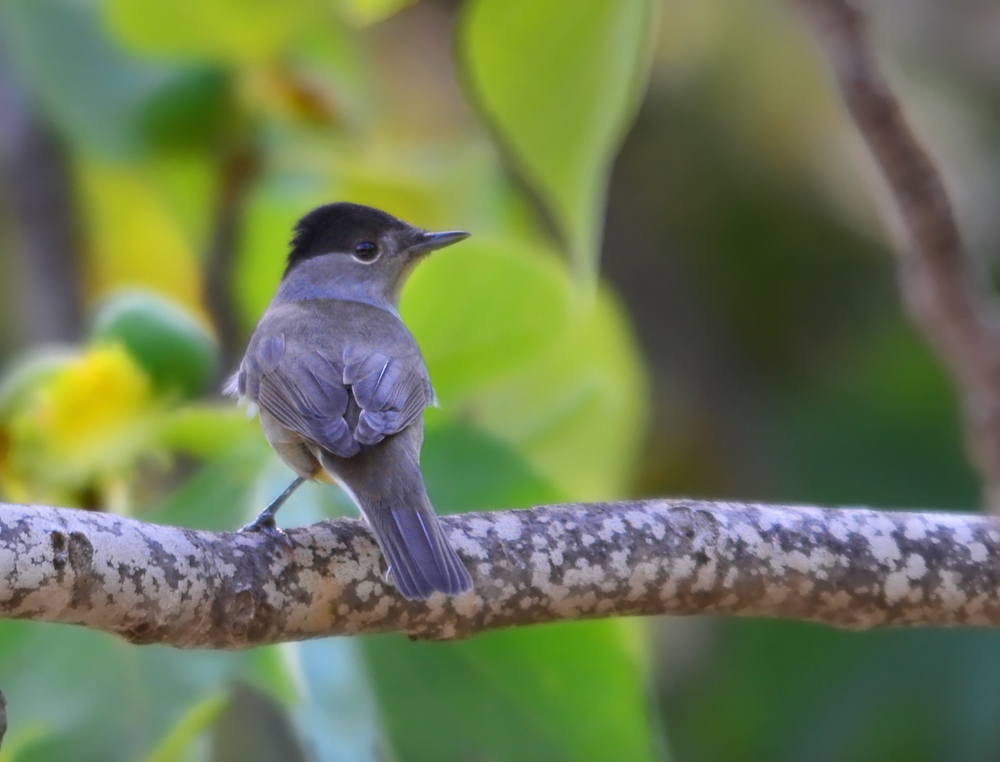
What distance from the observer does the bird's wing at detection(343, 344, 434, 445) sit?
1.64 meters

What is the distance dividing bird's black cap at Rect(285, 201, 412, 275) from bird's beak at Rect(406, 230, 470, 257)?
35mm

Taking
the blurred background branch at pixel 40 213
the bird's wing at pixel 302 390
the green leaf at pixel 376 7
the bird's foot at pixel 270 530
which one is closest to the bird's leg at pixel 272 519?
the bird's foot at pixel 270 530

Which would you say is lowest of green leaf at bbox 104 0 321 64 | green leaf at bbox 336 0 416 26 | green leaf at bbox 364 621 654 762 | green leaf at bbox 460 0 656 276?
green leaf at bbox 364 621 654 762

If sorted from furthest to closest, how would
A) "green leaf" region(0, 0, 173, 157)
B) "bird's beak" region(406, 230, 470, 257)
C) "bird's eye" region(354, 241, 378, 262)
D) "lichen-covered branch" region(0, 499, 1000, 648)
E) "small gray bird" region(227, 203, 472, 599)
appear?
"green leaf" region(0, 0, 173, 157) < "bird's eye" region(354, 241, 378, 262) < "bird's beak" region(406, 230, 470, 257) < "small gray bird" region(227, 203, 472, 599) < "lichen-covered branch" region(0, 499, 1000, 648)

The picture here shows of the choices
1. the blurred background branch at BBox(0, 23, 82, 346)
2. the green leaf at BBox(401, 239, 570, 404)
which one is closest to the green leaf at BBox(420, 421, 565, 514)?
the green leaf at BBox(401, 239, 570, 404)

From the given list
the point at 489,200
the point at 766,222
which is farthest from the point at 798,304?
the point at 489,200

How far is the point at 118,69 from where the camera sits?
246 cm

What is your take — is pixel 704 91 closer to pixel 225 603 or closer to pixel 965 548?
pixel 965 548

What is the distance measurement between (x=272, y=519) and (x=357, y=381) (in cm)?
24

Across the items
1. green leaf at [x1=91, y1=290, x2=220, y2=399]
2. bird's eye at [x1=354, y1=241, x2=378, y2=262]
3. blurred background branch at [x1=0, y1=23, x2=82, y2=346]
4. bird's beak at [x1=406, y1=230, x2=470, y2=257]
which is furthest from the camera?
blurred background branch at [x1=0, y1=23, x2=82, y2=346]

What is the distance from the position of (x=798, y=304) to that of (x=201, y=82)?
205 centimetres

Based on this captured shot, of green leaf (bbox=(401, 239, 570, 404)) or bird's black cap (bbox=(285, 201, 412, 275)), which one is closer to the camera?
green leaf (bbox=(401, 239, 570, 404))

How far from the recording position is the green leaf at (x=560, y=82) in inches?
61.8

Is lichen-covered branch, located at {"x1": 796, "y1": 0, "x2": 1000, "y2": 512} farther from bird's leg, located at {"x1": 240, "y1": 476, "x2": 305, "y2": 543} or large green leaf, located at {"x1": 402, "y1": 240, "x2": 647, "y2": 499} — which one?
bird's leg, located at {"x1": 240, "y1": 476, "x2": 305, "y2": 543}
